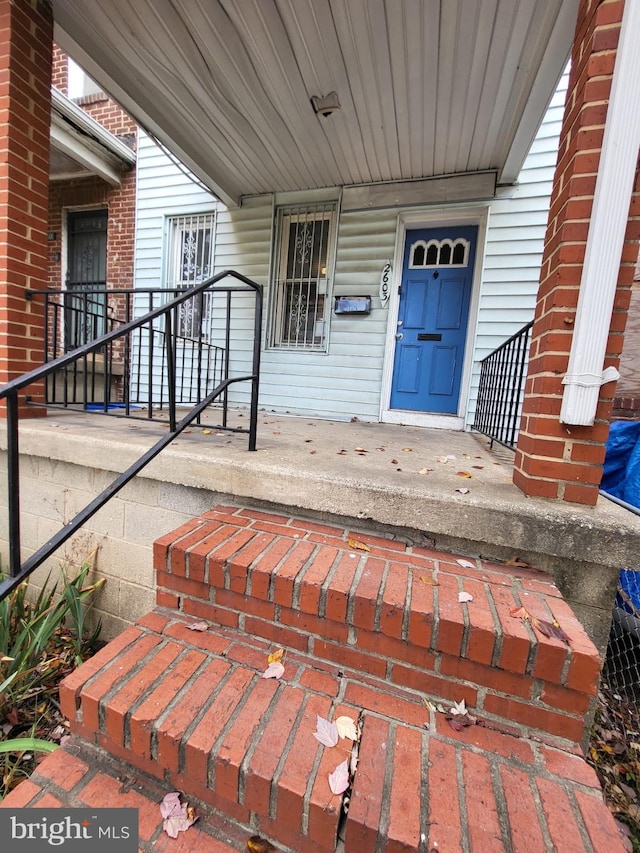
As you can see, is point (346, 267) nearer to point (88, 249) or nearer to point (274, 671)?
point (274, 671)

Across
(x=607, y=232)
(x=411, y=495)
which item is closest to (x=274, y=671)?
(x=411, y=495)

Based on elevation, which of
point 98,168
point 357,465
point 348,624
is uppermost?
point 98,168

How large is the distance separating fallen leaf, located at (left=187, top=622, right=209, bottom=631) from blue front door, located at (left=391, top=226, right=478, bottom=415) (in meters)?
3.44

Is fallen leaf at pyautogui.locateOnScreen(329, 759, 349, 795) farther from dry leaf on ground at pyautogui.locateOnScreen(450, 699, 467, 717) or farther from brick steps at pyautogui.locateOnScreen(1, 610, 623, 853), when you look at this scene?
dry leaf on ground at pyautogui.locateOnScreen(450, 699, 467, 717)

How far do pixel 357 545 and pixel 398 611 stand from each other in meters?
0.34

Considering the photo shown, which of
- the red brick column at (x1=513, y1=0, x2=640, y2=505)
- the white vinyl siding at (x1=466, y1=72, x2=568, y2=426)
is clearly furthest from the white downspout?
the white vinyl siding at (x1=466, y1=72, x2=568, y2=426)

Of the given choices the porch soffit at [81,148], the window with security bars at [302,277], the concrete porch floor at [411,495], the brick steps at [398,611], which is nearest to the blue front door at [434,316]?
the window with security bars at [302,277]

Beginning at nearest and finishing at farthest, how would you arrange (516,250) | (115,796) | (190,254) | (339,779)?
(339,779) → (115,796) → (516,250) → (190,254)

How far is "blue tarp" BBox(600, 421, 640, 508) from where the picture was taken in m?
2.68

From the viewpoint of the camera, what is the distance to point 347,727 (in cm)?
94

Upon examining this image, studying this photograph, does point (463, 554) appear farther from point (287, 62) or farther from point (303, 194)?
point (303, 194)

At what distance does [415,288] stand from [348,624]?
3843 millimetres

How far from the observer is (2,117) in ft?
7.70

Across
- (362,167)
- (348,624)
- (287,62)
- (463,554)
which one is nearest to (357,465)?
(463,554)
